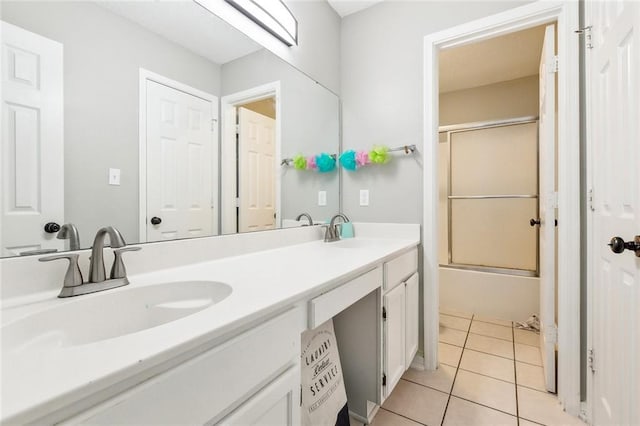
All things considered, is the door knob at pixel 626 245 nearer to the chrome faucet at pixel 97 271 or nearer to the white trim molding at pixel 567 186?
the white trim molding at pixel 567 186

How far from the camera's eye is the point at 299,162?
1.83 m

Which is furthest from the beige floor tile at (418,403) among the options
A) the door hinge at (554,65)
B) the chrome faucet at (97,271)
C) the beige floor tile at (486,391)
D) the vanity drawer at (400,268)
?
the door hinge at (554,65)

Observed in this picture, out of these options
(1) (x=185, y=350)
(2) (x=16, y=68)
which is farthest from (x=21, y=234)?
(1) (x=185, y=350)

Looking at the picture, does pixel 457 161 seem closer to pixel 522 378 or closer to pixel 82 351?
Result: pixel 522 378

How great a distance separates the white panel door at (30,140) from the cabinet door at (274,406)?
674 millimetres

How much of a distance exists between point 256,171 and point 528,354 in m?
2.18

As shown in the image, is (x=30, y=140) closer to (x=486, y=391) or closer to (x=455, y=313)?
(x=486, y=391)

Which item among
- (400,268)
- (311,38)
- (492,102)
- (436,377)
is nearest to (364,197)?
(400,268)

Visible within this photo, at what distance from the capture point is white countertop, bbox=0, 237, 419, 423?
0.36 meters

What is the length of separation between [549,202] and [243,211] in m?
1.63

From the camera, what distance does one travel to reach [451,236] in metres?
3.35

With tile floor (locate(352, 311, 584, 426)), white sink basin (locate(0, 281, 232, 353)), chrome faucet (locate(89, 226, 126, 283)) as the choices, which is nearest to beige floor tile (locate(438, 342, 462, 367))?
tile floor (locate(352, 311, 584, 426))

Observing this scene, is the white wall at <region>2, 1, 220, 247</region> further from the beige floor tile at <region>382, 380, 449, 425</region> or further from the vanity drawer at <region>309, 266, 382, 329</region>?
the beige floor tile at <region>382, 380, 449, 425</region>

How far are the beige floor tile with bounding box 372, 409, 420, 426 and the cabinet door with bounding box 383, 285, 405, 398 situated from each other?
13 cm
